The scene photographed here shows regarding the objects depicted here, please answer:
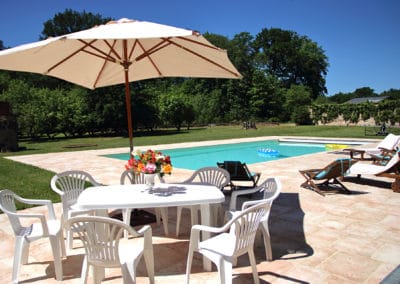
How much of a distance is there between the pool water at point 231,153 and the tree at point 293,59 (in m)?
37.4

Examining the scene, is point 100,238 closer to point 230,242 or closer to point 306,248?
point 230,242

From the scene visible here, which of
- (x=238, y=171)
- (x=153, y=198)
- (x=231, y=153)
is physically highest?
(x=153, y=198)

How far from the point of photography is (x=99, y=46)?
4324 millimetres

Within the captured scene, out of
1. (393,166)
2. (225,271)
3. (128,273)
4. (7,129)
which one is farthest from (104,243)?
(7,129)

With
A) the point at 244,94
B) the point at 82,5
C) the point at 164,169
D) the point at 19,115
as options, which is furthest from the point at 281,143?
the point at 82,5

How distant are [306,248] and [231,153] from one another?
11524mm

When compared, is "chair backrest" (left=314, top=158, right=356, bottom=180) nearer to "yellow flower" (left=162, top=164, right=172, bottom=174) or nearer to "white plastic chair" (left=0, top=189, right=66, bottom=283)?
"yellow flower" (left=162, top=164, right=172, bottom=174)

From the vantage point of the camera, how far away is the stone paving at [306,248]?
288 cm

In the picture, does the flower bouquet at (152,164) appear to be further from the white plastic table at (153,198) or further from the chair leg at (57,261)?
the chair leg at (57,261)

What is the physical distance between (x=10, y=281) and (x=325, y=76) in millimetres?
60617

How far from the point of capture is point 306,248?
11.3 feet

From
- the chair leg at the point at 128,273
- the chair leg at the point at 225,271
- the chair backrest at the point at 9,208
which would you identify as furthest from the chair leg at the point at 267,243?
the chair backrest at the point at 9,208

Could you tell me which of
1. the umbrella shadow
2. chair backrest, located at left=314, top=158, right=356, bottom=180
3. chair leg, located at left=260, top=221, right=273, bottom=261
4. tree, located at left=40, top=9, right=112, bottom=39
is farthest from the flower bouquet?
tree, located at left=40, top=9, right=112, bottom=39

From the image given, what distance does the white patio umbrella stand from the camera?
3104 mm
